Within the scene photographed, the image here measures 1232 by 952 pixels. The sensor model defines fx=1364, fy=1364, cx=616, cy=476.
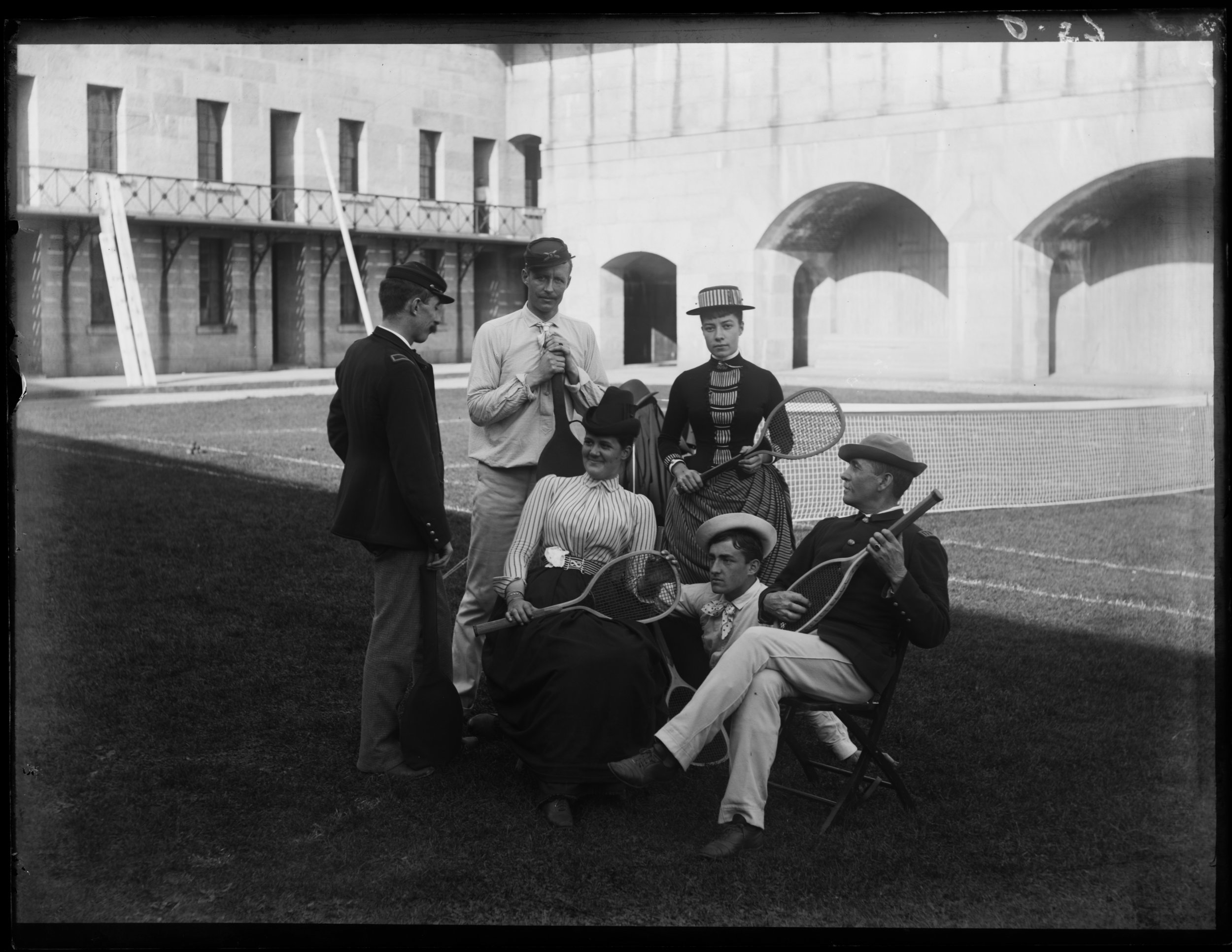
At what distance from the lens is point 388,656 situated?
19.4 ft

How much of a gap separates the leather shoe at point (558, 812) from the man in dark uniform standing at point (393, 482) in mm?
704

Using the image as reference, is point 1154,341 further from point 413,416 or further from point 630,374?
point 413,416

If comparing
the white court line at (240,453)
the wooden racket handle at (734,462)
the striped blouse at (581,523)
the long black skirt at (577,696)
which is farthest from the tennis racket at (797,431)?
the white court line at (240,453)

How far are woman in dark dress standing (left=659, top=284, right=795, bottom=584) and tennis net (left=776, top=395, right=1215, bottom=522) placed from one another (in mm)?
6391

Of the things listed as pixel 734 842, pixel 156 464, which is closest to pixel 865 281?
pixel 156 464

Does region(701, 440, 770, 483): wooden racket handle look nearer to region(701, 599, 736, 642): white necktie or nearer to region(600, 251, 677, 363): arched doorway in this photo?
region(701, 599, 736, 642): white necktie

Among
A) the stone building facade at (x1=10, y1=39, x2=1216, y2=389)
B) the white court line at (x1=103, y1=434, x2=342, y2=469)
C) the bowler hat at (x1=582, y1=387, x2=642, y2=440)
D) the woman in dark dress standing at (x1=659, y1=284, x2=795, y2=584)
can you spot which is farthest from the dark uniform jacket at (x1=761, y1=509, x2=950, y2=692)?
the stone building facade at (x1=10, y1=39, x2=1216, y2=389)

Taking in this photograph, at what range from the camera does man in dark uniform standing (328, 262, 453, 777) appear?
5660mm

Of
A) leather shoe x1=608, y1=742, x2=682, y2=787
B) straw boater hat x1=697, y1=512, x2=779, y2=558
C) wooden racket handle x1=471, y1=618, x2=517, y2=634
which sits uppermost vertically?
straw boater hat x1=697, y1=512, x2=779, y2=558

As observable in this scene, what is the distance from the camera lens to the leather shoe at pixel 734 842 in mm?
5039

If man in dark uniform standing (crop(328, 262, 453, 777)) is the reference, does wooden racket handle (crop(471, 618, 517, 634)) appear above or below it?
below

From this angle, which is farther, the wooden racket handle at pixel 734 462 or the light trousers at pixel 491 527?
the light trousers at pixel 491 527

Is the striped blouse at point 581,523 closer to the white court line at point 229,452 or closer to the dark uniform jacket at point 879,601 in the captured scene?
the dark uniform jacket at point 879,601

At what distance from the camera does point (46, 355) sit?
2864 cm
